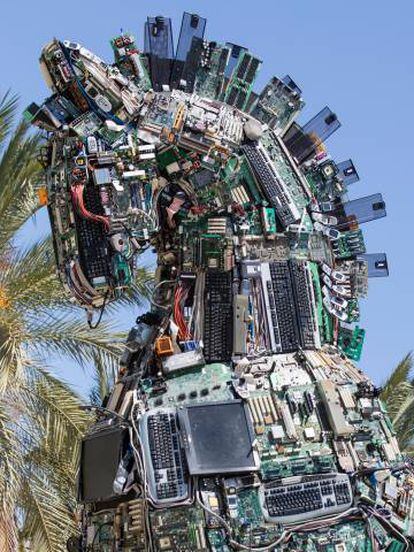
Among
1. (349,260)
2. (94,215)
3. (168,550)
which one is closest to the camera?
(168,550)

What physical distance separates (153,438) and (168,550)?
639mm

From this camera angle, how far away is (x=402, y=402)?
53.8 feet

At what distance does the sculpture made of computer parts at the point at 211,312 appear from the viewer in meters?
6.78

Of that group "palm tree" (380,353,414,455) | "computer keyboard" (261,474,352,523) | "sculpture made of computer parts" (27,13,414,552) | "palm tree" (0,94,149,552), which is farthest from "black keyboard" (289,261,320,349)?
"palm tree" (380,353,414,455)

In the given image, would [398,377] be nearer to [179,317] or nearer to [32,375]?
[32,375]

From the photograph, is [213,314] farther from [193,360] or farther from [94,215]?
[94,215]

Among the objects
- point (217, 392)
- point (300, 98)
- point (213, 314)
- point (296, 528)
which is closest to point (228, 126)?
point (300, 98)

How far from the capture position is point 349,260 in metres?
7.98

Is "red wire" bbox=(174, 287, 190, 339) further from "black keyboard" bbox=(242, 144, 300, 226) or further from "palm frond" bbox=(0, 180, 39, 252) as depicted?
"palm frond" bbox=(0, 180, 39, 252)

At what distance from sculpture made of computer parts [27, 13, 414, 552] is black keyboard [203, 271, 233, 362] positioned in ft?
0.05

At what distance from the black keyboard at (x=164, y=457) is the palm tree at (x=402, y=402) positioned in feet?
31.7

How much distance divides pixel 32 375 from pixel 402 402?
235 inches

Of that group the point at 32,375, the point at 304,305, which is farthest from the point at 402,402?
the point at 304,305

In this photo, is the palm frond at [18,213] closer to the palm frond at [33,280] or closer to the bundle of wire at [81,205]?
the palm frond at [33,280]
